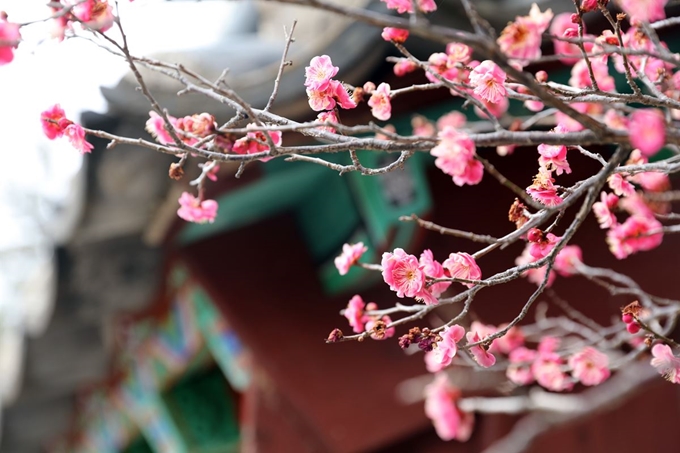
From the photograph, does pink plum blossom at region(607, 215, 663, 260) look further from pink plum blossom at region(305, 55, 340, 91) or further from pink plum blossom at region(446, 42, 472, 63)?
pink plum blossom at region(305, 55, 340, 91)

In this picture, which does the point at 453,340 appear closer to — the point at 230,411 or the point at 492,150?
the point at 492,150

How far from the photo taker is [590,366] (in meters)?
1.41

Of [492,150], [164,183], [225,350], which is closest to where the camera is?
[164,183]

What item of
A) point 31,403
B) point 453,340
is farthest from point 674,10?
point 31,403

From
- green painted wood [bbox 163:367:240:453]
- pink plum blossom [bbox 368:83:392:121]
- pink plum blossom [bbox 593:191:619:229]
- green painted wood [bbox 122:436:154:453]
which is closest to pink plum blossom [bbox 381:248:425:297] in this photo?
pink plum blossom [bbox 368:83:392:121]

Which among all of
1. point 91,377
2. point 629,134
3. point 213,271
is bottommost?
point 91,377

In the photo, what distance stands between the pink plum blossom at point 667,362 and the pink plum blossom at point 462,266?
0.28 metres

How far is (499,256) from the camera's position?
2.35m

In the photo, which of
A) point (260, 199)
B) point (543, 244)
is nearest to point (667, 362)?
point (543, 244)

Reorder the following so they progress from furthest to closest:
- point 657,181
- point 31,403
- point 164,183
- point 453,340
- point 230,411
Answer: point 31,403
point 230,411
point 164,183
point 657,181
point 453,340

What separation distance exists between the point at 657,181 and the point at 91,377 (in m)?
2.96

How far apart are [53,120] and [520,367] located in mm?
1094

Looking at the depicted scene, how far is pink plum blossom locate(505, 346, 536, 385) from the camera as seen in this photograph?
1552 mm

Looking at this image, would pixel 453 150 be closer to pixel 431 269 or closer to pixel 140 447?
pixel 431 269
